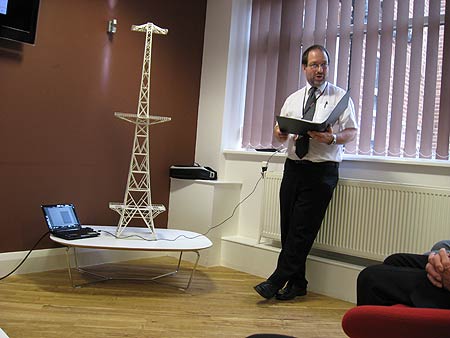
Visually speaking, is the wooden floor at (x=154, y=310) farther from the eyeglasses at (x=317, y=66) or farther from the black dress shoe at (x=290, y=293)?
the eyeglasses at (x=317, y=66)

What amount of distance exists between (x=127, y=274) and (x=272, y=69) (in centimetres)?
185

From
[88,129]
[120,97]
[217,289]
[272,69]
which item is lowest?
[217,289]

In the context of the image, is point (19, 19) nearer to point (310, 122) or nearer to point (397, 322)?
point (310, 122)

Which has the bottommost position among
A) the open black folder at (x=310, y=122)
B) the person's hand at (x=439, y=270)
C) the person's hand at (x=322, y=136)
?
the person's hand at (x=439, y=270)

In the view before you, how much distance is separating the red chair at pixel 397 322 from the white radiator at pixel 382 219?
154cm

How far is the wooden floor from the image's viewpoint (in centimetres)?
206

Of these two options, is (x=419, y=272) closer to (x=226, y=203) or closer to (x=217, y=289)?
(x=217, y=289)

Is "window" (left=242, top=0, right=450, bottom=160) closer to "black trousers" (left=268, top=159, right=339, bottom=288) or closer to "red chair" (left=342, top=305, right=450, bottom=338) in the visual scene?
"black trousers" (left=268, top=159, right=339, bottom=288)

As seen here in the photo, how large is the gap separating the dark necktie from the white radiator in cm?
39

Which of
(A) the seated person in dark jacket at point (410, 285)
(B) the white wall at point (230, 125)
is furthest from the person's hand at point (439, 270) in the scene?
(B) the white wall at point (230, 125)

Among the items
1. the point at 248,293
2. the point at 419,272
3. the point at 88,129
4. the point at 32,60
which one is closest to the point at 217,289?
the point at 248,293

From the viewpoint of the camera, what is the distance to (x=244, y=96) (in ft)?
12.2

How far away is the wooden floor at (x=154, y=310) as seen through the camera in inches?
81.3

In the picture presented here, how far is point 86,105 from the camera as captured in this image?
10.2ft
